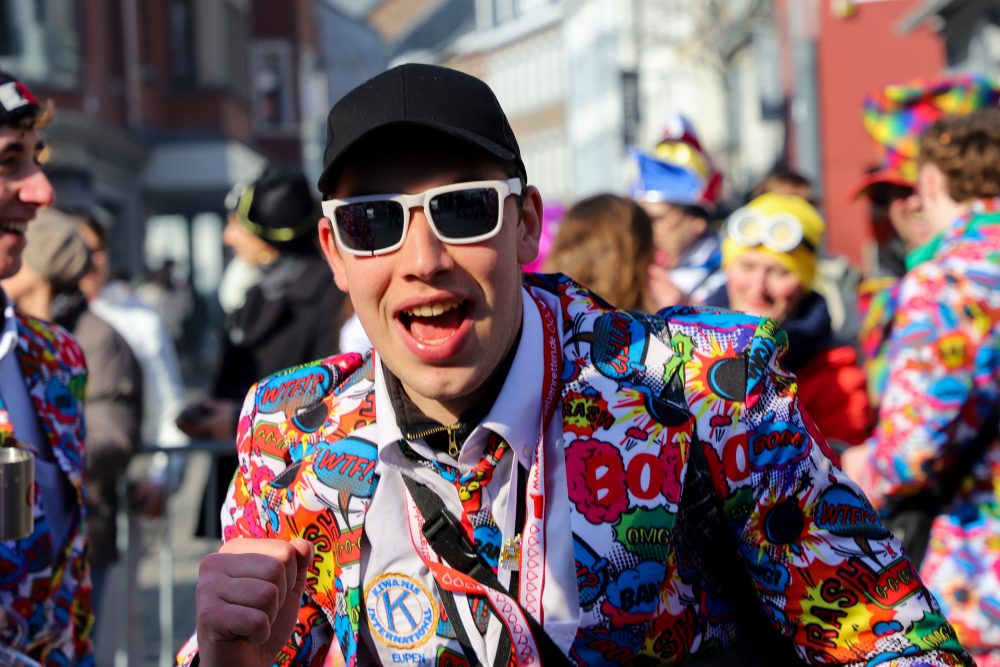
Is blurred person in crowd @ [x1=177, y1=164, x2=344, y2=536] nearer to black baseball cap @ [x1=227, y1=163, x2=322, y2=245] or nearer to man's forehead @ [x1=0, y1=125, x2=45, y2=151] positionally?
black baseball cap @ [x1=227, y1=163, x2=322, y2=245]

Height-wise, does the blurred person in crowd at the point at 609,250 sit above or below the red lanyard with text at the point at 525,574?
above

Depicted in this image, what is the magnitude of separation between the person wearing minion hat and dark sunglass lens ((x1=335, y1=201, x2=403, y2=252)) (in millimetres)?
2380

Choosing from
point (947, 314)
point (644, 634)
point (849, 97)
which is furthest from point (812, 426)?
point (849, 97)

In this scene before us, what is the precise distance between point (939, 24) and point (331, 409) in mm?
9658

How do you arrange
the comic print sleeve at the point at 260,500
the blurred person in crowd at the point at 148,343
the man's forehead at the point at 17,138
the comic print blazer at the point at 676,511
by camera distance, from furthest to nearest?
the blurred person in crowd at the point at 148,343, the man's forehead at the point at 17,138, the comic print sleeve at the point at 260,500, the comic print blazer at the point at 676,511

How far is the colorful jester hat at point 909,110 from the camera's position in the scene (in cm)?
515

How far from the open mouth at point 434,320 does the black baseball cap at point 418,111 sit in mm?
238

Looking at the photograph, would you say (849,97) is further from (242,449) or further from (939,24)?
(242,449)

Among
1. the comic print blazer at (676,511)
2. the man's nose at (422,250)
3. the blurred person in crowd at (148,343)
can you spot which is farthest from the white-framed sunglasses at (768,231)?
the blurred person in crowd at (148,343)

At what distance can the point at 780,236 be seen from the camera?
15.1ft

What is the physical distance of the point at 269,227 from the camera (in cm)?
571

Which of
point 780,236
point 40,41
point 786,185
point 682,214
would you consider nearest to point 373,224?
point 780,236

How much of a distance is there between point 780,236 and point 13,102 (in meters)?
2.43

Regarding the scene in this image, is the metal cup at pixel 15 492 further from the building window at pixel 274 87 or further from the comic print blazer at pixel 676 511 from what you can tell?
the building window at pixel 274 87
